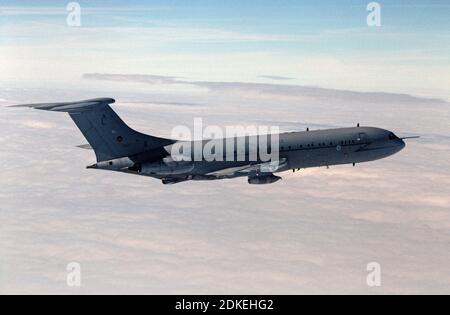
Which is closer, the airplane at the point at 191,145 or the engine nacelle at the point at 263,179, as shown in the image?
the airplane at the point at 191,145

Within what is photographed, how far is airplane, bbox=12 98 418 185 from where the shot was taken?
6038 cm

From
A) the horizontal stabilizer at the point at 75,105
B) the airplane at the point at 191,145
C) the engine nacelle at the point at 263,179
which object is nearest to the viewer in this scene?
the horizontal stabilizer at the point at 75,105

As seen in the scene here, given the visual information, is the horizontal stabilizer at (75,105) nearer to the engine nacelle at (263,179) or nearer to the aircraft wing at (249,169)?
the aircraft wing at (249,169)

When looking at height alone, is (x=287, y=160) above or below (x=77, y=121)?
below

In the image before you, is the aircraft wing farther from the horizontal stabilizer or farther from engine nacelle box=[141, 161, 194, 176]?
the horizontal stabilizer

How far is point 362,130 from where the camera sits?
68500 mm

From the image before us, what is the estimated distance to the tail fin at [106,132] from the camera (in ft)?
194

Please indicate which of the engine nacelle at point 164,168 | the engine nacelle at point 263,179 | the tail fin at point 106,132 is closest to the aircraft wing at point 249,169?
the engine nacelle at point 263,179

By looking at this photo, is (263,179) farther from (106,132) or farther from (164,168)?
(106,132)

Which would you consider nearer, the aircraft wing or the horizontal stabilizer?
the horizontal stabilizer

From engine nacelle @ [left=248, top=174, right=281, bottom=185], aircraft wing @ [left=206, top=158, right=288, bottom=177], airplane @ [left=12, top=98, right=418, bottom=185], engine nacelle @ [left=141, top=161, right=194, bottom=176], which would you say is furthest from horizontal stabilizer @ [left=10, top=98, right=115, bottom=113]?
engine nacelle @ [left=248, top=174, right=281, bottom=185]

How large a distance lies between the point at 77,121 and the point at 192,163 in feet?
39.0

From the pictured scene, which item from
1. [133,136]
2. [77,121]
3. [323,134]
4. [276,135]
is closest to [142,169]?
[133,136]

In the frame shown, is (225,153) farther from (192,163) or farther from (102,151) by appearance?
(102,151)
